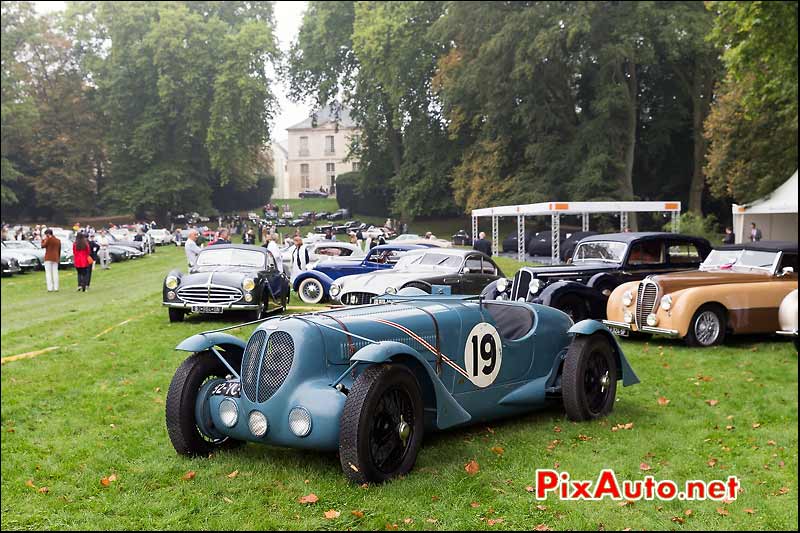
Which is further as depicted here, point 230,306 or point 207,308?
point 207,308

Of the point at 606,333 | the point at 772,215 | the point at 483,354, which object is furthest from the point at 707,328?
the point at 483,354

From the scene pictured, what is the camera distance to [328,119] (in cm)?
704

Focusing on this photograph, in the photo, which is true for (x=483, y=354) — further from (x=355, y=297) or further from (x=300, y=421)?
(x=355, y=297)

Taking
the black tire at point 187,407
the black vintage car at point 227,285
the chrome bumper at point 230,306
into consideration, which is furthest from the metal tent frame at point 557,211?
the black tire at point 187,407

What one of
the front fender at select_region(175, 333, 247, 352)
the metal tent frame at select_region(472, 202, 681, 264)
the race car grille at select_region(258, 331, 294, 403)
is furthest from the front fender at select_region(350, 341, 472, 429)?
the metal tent frame at select_region(472, 202, 681, 264)

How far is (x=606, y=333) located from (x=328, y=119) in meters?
2.91

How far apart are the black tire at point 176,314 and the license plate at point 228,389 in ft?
14.8

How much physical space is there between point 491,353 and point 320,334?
154 centimetres

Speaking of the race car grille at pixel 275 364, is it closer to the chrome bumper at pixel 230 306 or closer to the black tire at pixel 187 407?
the black tire at pixel 187 407

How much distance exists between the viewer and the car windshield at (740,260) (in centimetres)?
1116

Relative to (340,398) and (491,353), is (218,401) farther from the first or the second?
(491,353)

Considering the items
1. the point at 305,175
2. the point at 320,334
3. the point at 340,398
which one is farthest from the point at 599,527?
the point at 305,175

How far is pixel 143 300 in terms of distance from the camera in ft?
40.3

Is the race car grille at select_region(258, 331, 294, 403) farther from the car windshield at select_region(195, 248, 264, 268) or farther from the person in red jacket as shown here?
the person in red jacket
